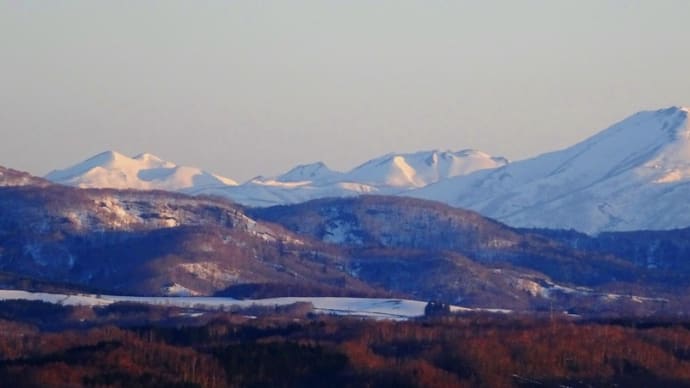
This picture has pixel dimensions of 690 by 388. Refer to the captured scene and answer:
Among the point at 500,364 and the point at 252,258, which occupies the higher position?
the point at 252,258

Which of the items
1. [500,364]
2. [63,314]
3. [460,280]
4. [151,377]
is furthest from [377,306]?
[151,377]

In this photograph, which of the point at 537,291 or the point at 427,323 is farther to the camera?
the point at 537,291

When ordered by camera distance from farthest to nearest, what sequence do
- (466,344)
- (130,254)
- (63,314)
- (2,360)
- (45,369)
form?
(130,254)
(63,314)
(466,344)
(2,360)
(45,369)

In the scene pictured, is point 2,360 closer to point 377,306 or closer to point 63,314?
point 63,314

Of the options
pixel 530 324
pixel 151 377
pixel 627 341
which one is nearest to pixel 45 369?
pixel 151 377

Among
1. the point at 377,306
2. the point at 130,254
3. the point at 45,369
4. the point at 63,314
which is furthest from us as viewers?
the point at 130,254

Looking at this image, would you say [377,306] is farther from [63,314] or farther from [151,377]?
[151,377]
